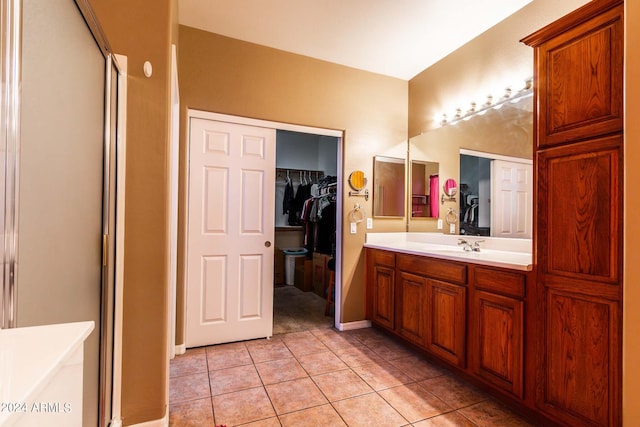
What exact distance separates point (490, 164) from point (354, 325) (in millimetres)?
1999

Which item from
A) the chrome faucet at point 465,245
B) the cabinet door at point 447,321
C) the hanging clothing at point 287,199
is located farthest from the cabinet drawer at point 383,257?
the hanging clothing at point 287,199

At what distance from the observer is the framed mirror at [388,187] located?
3281 mm

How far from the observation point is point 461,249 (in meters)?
2.74

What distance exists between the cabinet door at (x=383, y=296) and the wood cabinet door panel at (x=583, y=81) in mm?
1667

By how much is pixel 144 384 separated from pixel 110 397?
0.15 metres

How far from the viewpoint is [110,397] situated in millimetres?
1486

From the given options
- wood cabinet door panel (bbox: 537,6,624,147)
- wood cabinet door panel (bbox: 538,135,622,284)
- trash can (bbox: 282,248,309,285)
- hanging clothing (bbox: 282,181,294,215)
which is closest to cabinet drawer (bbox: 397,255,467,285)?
wood cabinet door panel (bbox: 538,135,622,284)

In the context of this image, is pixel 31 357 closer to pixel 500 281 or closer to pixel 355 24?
pixel 500 281

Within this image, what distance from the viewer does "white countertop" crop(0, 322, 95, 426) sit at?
42 centimetres

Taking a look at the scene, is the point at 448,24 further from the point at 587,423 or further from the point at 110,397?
the point at 110,397

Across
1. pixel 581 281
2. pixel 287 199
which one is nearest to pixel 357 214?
pixel 581 281

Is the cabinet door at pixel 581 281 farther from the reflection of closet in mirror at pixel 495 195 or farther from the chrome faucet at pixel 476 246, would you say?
the chrome faucet at pixel 476 246

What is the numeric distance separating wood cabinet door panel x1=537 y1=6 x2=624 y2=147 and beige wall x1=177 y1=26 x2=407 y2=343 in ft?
5.65

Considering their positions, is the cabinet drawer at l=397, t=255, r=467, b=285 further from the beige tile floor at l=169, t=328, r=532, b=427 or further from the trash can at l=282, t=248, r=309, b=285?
the trash can at l=282, t=248, r=309, b=285
